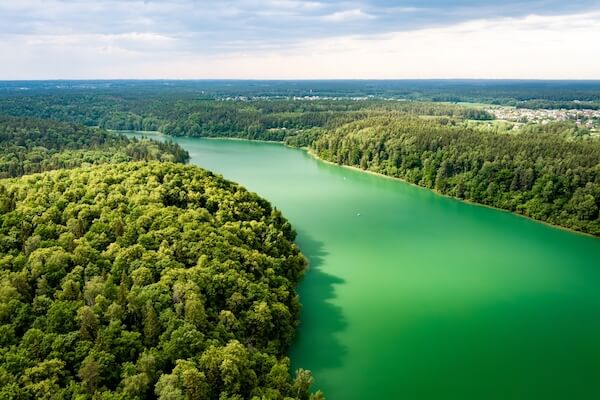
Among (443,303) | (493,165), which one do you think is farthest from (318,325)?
(493,165)

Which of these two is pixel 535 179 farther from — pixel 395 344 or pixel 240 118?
pixel 240 118

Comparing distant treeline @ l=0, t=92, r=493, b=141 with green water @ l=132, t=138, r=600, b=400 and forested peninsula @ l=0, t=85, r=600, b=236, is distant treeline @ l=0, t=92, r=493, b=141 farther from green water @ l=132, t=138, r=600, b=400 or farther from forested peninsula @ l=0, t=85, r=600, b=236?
green water @ l=132, t=138, r=600, b=400

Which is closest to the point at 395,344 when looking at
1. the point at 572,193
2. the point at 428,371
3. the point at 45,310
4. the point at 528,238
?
the point at 428,371

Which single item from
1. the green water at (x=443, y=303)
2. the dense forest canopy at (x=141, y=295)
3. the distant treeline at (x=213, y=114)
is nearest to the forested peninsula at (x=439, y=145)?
the distant treeline at (x=213, y=114)

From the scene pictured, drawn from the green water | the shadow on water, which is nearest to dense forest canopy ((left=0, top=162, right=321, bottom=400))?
the shadow on water

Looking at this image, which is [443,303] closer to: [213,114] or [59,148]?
[59,148]

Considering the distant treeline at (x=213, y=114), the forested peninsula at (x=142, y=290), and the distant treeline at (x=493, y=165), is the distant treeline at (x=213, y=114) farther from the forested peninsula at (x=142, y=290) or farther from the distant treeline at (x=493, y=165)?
the forested peninsula at (x=142, y=290)
